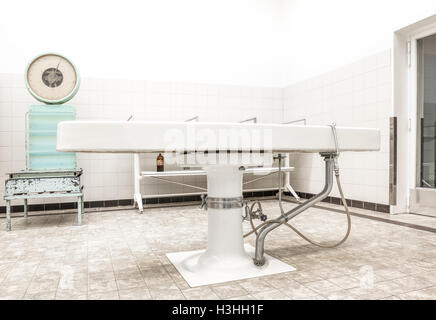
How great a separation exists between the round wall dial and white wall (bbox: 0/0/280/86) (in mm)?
796

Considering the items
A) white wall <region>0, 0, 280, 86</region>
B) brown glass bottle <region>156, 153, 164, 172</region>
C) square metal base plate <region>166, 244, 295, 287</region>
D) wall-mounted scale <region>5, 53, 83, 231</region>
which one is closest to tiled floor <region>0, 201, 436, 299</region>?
square metal base plate <region>166, 244, 295, 287</region>

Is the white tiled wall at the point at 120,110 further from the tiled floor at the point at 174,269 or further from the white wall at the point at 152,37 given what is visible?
the tiled floor at the point at 174,269

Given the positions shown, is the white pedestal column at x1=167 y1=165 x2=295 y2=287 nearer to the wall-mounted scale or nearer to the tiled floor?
the tiled floor

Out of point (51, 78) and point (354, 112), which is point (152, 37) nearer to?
point (51, 78)

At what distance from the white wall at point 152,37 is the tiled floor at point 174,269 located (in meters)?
1.91

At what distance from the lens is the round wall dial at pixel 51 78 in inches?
113

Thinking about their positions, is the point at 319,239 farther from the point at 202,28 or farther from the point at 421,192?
the point at 202,28

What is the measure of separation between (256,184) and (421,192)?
193 centimetres

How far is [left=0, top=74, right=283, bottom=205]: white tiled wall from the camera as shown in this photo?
137 inches

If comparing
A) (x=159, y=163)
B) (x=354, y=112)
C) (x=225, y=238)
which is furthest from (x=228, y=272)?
(x=354, y=112)

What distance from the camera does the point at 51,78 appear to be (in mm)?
2938

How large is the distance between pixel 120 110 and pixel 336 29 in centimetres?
266
